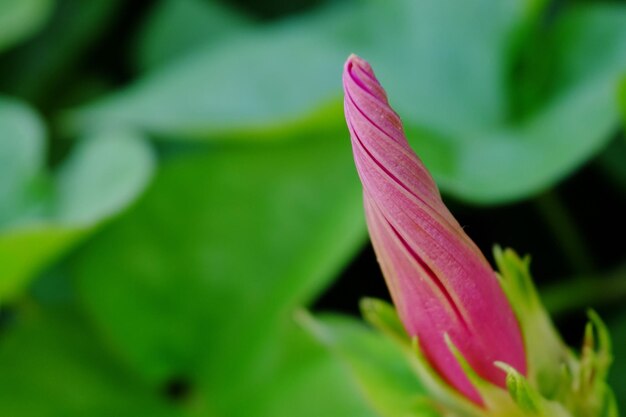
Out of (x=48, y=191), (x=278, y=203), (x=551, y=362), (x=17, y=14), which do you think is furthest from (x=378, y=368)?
(x=17, y=14)

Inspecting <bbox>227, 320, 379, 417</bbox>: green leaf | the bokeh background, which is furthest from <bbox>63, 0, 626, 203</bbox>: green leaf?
<bbox>227, 320, 379, 417</bbox>: green leaf

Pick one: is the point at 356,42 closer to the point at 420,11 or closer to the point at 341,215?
the point at 420,11

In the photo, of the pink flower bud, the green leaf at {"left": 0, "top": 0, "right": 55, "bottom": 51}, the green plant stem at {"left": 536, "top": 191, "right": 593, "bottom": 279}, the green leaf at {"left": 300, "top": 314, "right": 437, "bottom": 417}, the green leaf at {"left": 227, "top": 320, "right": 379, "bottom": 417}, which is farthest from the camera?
the green leaf at {"left": 0, "top": 0, "right": 55, "bottom": 51}

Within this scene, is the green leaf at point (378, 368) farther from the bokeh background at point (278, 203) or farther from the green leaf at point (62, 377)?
the green leaf at point (62, 377)

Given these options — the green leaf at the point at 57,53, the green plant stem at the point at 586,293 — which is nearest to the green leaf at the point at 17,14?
the green leaf at the point at 57,53

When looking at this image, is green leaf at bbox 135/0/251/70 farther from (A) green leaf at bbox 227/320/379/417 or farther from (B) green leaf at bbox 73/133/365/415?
(A) green leaf at bbox 227/320/379/417

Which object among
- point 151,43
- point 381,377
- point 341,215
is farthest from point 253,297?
point 151,43
